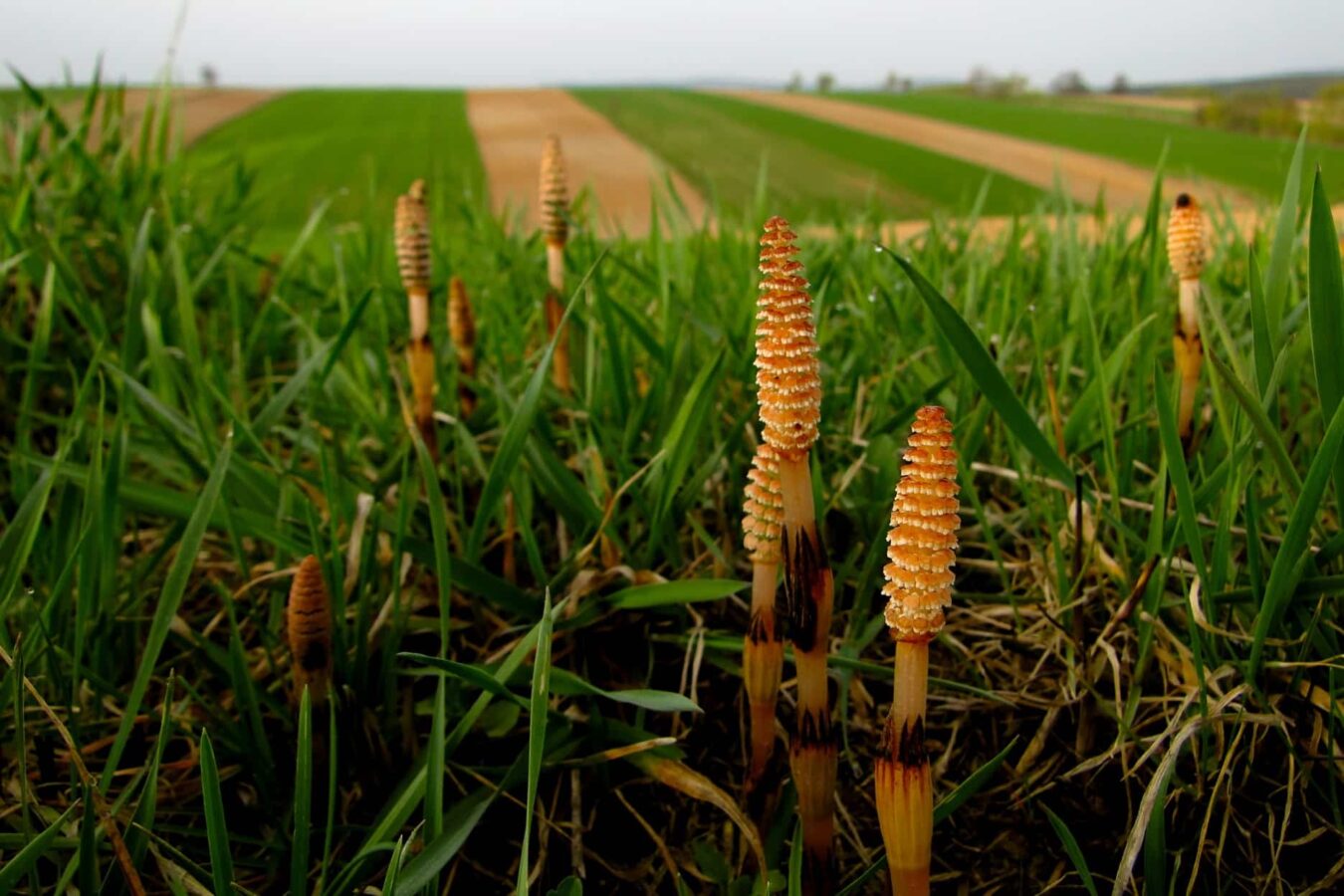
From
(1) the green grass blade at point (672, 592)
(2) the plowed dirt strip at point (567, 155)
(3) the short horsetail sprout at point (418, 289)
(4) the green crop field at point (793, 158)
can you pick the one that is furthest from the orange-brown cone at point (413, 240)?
(4) the green crop field at point (793, 158)

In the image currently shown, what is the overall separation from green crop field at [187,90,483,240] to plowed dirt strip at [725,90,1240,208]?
19.8 feet

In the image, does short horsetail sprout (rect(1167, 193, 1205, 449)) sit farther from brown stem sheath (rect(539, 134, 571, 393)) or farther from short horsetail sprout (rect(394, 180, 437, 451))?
short horsetail sprout (rect(394, 180, 437, 451))

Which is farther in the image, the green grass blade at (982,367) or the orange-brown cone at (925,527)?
the green grass blade at (982,367)

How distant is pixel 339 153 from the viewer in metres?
9.82

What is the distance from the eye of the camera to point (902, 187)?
10352mm

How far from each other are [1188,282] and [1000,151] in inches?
625

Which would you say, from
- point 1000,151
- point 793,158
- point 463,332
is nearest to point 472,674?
point 463,332

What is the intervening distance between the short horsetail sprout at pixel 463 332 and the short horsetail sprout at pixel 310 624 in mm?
761

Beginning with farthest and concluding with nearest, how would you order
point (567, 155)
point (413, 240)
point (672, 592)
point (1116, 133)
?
1. point (1116, 133)
2. point (567, 155)
3. point (413, 240)
4. point (672, 592)

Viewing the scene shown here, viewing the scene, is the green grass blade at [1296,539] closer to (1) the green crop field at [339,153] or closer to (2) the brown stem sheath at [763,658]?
(2) the brown stem sheath at [763,658]

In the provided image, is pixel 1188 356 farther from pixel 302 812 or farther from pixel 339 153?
pixel 339 153

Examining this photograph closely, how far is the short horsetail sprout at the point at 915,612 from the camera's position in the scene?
715mm

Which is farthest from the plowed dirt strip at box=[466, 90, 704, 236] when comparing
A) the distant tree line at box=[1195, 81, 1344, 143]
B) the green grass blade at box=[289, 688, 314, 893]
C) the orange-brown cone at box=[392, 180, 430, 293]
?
the distant tree line at box=[1195, 81, 1344, 143]

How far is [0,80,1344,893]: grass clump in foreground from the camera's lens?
1120mm
